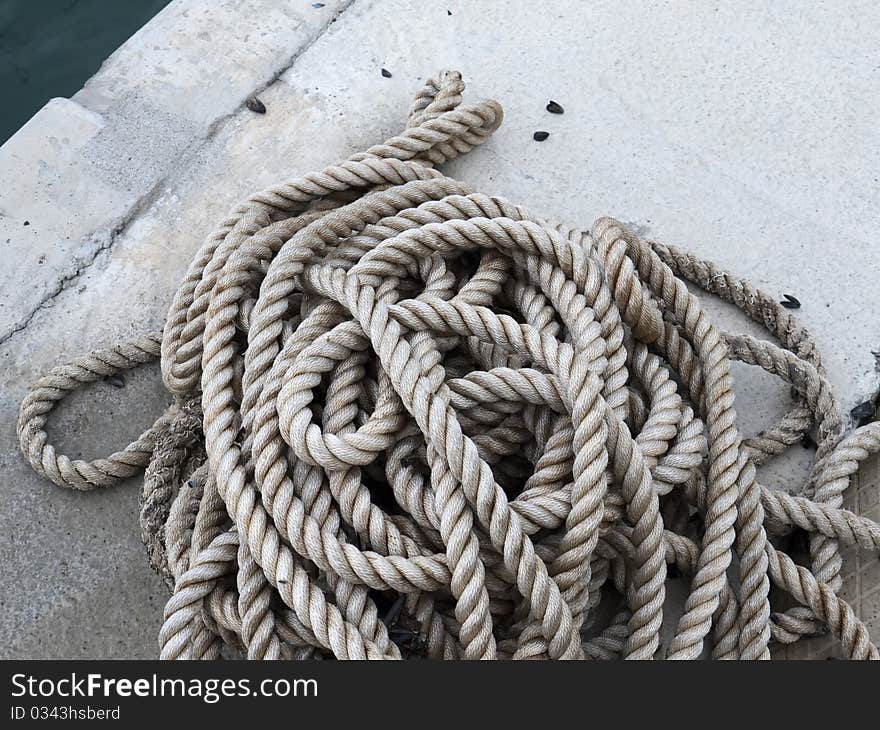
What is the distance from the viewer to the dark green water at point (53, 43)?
9.37 ft

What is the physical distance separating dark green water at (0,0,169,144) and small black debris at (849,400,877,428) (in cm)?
242

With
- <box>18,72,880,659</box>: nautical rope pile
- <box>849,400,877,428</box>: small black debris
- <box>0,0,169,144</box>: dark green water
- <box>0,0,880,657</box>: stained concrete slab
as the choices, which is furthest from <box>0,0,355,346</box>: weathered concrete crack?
<box>849,400,877,428</box>: small black debris

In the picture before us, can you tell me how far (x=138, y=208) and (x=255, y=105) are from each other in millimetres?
358

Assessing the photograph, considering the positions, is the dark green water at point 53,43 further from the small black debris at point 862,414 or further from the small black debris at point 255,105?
the small black debris at point 862,414

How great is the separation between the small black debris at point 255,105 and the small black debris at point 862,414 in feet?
4.40

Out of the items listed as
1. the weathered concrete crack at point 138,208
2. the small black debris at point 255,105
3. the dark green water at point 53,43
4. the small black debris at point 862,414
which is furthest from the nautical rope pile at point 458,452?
the dark green water at point 53,43

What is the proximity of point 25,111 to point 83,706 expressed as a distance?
2200 millimetres

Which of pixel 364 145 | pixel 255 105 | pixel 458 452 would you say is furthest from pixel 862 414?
pixel 255 105

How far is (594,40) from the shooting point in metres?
Result: 2.12

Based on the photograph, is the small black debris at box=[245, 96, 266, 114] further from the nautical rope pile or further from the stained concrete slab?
the nautical rope pile

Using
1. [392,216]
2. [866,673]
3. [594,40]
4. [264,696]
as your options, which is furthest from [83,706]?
[594,40]

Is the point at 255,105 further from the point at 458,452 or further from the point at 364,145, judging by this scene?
the point at 458,452

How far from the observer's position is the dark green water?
286cm

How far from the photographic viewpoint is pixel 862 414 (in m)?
1.59
